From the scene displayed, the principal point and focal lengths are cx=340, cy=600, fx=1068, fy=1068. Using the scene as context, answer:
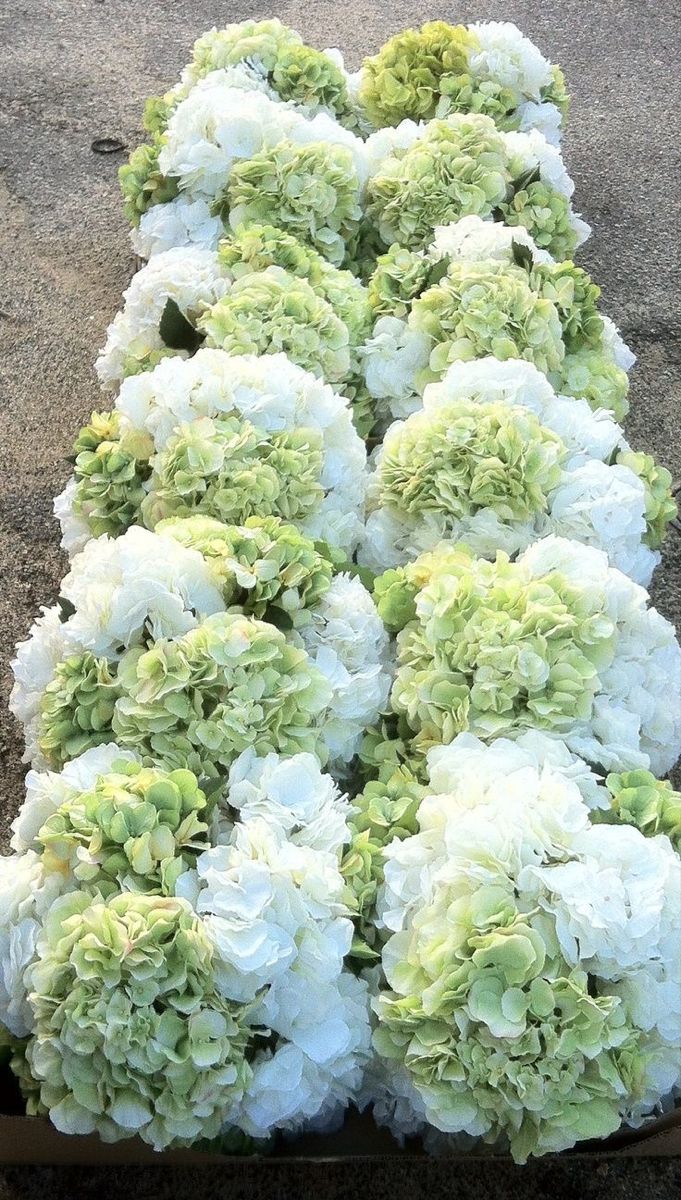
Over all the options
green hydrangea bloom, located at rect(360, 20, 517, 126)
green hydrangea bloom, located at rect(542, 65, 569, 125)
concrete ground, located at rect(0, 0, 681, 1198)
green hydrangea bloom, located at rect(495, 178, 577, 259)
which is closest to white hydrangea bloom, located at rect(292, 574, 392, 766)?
concrete ground, located at rect(0, 0, 681, 1198)

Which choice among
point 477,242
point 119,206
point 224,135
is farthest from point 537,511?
point 119,206

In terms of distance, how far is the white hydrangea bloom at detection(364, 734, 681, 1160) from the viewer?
3.18 ft

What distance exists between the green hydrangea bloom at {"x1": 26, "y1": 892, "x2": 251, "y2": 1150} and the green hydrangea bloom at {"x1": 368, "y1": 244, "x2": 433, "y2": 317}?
1158mm

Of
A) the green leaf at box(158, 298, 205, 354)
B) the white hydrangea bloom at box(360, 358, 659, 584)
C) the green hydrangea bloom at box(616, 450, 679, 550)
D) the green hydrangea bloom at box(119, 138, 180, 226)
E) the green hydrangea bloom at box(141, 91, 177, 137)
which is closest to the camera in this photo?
the white hydrangea bloom at box(360, 358, 659, 584)

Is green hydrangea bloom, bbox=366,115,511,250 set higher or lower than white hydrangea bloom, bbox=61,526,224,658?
higher

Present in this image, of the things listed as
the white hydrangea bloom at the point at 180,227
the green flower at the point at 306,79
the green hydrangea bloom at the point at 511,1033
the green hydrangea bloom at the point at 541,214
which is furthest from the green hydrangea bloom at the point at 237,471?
the green flower at the point at 306,79

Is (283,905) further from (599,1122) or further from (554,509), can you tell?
(554,509)

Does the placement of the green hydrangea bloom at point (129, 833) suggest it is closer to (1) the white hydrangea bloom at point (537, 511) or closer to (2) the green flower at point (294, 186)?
(1) the white hydrangea bloom at point (537, 511)

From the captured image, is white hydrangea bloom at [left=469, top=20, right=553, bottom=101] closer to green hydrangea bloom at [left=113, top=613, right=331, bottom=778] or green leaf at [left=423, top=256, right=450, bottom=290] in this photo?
green leaf at [left=423, top=256, right=450, bottom=290]

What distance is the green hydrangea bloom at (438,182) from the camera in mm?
1978

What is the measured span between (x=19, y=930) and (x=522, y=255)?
1.32 meters

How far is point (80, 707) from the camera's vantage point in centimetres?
123

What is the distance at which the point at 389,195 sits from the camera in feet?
6.61

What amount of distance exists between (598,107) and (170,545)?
3060mm
